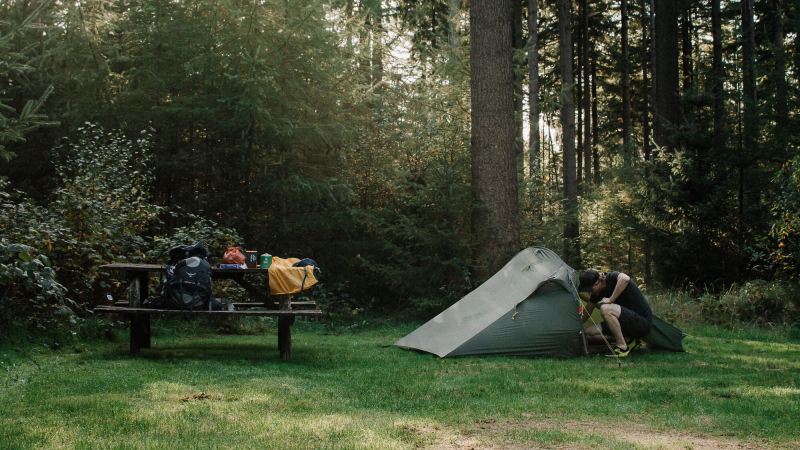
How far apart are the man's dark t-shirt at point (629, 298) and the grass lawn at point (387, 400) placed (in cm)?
51

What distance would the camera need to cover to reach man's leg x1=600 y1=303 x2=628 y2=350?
6582 mm

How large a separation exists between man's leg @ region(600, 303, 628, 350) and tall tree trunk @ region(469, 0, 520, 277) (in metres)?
3.45

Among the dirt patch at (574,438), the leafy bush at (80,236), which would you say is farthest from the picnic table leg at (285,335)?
the dirt patch at (574,438)

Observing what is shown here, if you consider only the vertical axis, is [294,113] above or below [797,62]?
below

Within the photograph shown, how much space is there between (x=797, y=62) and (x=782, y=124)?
469 centimetres

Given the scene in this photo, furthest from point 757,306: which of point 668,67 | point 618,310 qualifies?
point 668,67

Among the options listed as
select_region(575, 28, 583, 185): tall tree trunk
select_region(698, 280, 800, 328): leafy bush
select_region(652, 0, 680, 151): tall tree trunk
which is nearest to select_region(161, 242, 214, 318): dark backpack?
select_region(698, 280, 800, 328): leafy bush

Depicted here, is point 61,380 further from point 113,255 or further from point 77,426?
point 113,255

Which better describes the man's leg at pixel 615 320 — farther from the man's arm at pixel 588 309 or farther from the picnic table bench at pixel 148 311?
the picnic table bench at pixel 148 311

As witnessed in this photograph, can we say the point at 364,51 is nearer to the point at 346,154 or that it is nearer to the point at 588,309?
the point at 346,154

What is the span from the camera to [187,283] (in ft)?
18.7

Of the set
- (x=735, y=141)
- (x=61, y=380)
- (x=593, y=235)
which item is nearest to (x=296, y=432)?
(x=61, y=380)

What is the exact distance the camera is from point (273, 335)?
880 cm

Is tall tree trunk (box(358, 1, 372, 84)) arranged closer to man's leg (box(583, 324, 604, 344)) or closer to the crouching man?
the crouching man
